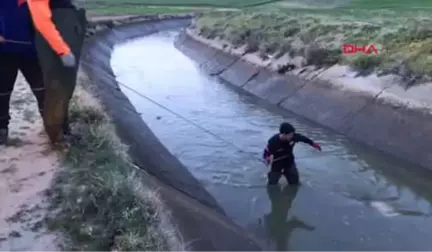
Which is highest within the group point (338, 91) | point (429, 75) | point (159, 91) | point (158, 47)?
point (429, 75)

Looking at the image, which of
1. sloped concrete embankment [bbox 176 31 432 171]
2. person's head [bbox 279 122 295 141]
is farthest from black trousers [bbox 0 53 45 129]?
sloped concrete embankment [bbox 176 31 432 171]

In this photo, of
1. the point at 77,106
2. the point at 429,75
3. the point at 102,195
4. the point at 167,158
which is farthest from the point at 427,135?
the point at 102,195

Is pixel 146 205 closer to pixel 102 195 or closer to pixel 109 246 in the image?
pixel 102 195

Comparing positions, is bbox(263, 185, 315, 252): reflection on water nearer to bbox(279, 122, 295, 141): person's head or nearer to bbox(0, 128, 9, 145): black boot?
bbox(279, 122, 295, 141): person's head

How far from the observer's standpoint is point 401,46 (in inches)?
657

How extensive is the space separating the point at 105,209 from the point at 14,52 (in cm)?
239

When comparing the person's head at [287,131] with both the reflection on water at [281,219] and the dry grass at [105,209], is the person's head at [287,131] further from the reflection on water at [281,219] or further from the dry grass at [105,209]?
the dry grass at [105,209]

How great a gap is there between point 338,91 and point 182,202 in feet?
28.5

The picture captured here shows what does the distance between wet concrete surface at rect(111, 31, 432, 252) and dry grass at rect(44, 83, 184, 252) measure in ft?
8.83

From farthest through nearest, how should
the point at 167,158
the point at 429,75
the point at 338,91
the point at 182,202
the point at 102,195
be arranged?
the point at 338,91
the point at 429,75
the point at 167,158
the point at 182,202
the point at 102,195

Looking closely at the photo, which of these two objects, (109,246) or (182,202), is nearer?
(109,246)

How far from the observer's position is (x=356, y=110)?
568 inches

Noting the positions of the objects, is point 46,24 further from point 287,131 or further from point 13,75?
point 287,131

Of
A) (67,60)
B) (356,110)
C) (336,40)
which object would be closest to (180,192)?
(67,60)
